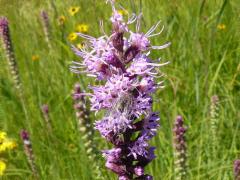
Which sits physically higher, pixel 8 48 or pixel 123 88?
pixel 8 48

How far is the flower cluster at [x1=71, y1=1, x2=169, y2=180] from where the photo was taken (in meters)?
1.27

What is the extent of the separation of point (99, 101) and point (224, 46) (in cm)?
221

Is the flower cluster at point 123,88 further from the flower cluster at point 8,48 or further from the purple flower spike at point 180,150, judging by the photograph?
the flower cluster at point 8,48

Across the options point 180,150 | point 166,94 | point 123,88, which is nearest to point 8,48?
point 166,94

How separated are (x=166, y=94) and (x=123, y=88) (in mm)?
1704

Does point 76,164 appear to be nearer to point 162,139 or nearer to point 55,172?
point 55,172

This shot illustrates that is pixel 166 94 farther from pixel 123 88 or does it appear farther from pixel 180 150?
pixel 123 88

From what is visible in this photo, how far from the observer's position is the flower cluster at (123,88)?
4.17 ft

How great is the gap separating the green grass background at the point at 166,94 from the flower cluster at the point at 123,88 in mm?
756

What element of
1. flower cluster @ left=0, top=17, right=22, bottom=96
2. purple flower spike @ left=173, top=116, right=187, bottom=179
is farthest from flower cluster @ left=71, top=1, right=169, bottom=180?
flower cluster @ left=0, top=17, right=22, bottom=96

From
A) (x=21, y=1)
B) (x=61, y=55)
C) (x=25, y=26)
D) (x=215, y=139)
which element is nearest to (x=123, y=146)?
(x=215, y=139)

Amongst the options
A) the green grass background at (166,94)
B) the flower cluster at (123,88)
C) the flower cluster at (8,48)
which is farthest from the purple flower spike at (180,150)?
the flower cluster at (8,48)

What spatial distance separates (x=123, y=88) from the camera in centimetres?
126

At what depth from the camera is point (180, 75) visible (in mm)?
3039
